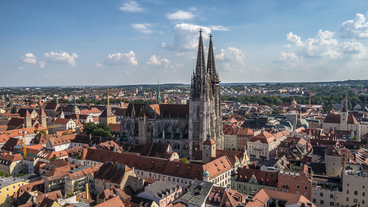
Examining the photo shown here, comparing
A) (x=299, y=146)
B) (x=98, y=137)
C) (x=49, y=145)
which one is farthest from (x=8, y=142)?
(x=299, y=146)

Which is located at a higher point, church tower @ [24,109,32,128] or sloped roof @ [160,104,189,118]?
sloped roof @ [160,104,189,118]

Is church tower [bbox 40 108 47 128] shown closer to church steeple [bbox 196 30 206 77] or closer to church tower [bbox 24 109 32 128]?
church tower [bbox 24 109 32 128]

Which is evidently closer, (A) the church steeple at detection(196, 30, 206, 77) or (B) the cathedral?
(B) the cathedral

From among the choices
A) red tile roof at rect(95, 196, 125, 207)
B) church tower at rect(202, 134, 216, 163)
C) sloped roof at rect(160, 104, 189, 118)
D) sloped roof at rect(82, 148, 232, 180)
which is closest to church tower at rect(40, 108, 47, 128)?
sloped roof at rect(160, 104, 189, 118)

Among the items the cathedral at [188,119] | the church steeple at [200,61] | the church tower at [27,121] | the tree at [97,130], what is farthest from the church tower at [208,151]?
the church tower at [27,121]

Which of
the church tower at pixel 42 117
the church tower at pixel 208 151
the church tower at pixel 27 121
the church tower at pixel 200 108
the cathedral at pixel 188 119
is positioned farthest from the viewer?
the church tower at pixel 42 117

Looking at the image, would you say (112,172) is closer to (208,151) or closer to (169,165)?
(169,165)

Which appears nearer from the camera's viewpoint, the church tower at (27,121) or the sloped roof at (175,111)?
the sloped roof at (175,111)

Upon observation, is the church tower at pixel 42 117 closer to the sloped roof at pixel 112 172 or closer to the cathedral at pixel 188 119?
the cathedral at pixel 188 119
